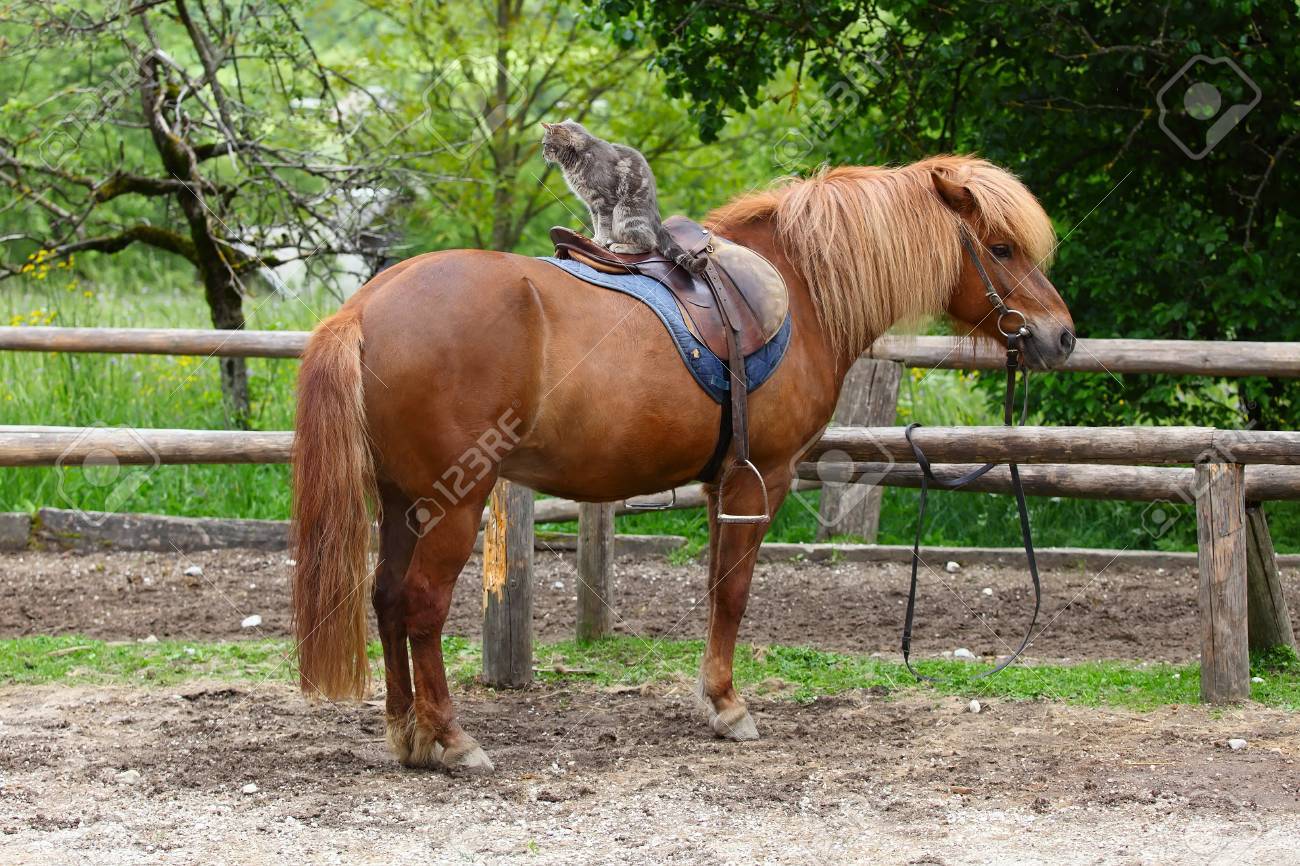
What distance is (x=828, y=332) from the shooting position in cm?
440

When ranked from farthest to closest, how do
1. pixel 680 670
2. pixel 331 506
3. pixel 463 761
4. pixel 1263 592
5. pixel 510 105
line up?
pixel 510 105 → pixel 680 670 → pixel 1263 592 → pixel 463 761 → pixel 331 506

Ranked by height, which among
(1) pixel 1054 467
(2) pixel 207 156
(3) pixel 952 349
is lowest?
(1) pixel 1054 467

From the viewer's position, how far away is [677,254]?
4145 mm

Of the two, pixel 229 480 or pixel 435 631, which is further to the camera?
pixel 229 480

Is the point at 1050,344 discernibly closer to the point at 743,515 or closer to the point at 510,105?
the point at 743,515

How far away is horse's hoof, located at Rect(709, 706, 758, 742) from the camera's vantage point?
4.35 meters

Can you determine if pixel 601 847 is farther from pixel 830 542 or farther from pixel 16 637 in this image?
pixel 830 542

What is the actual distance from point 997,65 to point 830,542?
317 cm

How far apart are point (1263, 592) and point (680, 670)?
7.76ft

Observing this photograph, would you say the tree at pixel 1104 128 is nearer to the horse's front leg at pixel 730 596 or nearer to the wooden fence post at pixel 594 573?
the wooden fence post at pixel 594 573

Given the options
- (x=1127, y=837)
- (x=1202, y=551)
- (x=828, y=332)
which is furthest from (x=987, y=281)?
(x=1127, y=837)

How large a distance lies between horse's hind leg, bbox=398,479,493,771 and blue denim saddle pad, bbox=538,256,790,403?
755mm

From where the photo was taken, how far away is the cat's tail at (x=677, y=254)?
4125 mm

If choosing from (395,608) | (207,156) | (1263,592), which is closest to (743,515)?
(395,608)
